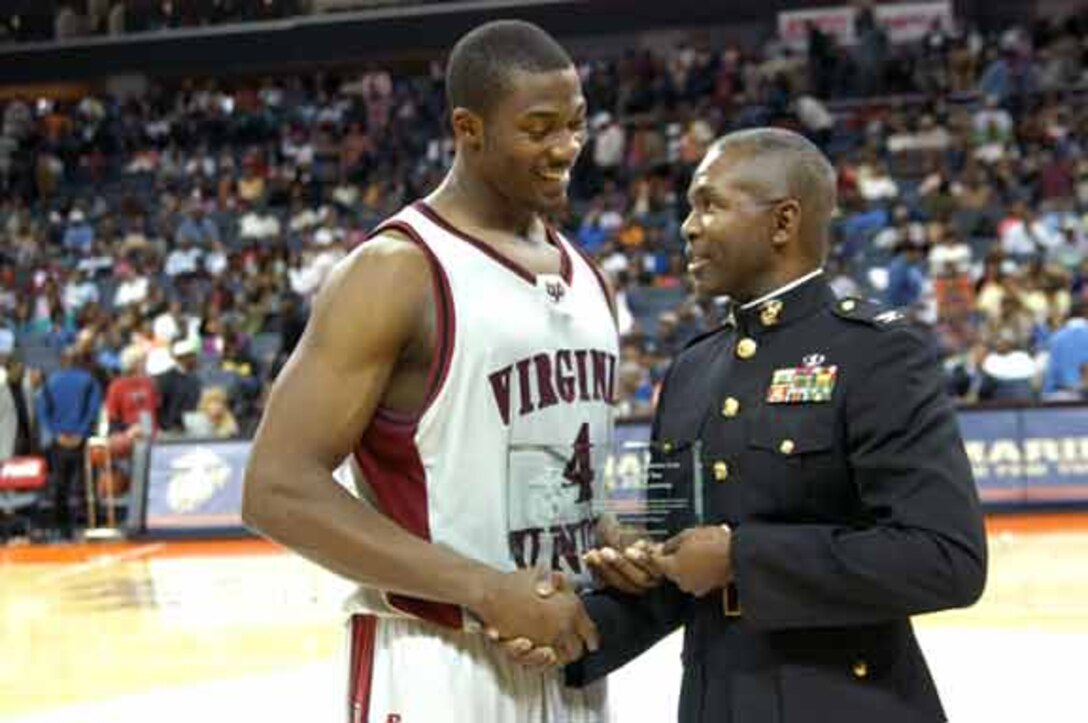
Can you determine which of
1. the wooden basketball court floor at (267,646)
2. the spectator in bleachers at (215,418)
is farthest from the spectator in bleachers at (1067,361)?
the spectator in bleachers at (215,418)

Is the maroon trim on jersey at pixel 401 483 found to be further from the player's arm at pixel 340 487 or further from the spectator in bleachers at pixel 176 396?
the spectator in bleachers at pixel 176 396

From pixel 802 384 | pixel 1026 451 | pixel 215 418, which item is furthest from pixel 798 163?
pixel 215 418

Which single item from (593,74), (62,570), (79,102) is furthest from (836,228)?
(79,102)

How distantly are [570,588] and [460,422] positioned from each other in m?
0.33

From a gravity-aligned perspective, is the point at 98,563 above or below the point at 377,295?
below

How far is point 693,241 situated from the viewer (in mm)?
2902

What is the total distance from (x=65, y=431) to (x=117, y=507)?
0.81 meters

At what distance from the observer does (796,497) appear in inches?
109

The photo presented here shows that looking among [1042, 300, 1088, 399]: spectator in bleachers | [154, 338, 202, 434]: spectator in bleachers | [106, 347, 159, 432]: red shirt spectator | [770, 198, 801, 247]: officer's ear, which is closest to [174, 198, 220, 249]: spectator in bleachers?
[154, 338, 202, 434]: spectator in bleachers

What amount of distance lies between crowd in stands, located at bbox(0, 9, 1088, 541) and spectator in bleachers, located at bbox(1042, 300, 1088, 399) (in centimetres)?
2

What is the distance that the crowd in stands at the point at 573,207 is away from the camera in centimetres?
1498

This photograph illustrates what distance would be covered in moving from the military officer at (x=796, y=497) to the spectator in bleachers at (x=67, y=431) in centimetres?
1268

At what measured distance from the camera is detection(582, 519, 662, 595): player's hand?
9.02ft

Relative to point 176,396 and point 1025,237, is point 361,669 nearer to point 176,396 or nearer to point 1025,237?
point 176,396
